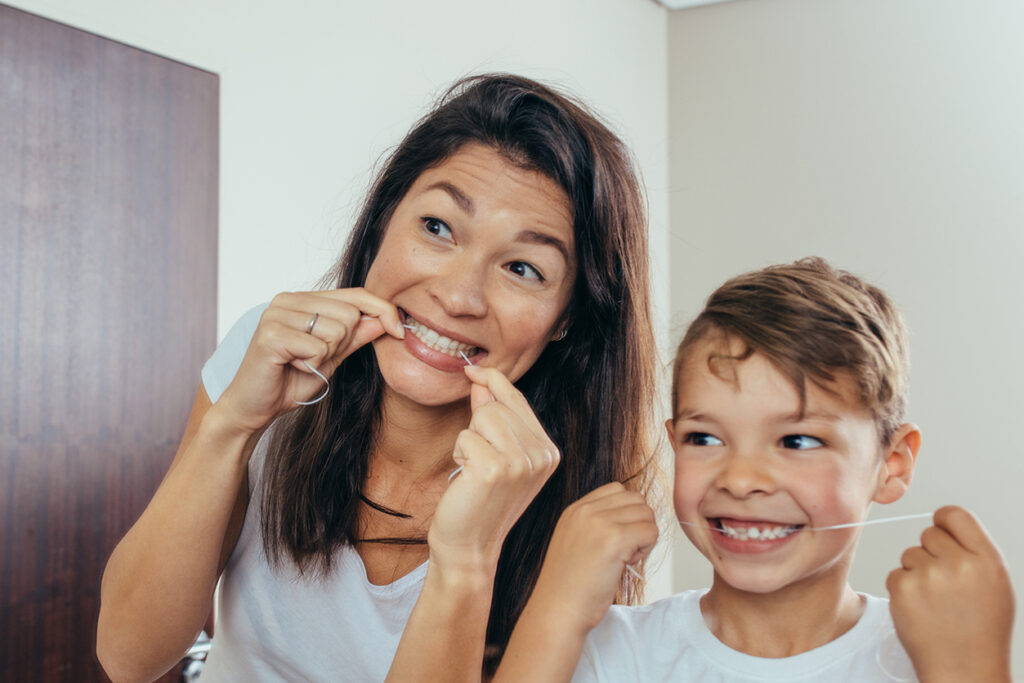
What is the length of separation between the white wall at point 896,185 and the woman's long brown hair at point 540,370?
1962 millimetres

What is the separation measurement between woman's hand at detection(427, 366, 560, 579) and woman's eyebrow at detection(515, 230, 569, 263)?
0.25 m

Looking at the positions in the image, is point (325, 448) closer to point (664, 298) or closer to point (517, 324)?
point (517, 324)

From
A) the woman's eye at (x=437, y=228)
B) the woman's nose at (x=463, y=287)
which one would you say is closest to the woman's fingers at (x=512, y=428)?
the woman's nose at (x=463, y=287)

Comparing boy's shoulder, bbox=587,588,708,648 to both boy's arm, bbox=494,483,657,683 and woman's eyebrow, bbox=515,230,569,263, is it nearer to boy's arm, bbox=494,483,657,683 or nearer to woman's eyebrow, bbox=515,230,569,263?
boy's arm, bbox=494,483,657,683

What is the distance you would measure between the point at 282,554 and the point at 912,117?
331 centimetres

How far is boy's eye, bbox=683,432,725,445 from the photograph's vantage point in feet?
3.42

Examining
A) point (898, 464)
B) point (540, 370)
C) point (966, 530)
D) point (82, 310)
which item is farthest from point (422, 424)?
point (82, 310)

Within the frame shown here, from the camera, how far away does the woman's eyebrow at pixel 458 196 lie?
49.9 inches

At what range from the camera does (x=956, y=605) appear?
0.85 meters

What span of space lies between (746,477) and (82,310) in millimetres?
1623

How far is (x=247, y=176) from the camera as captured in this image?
8.28ft

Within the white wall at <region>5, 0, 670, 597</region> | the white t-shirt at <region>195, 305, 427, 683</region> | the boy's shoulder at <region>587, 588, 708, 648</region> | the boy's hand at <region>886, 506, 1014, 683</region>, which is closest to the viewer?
the boy's hand at <region>886, 506, 1014, 683</region>

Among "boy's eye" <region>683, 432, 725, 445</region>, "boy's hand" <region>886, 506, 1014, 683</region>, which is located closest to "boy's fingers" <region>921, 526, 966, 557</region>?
"boy's hand" <region>886, 506, 1014, 683</region>

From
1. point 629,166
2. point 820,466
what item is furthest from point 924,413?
point 820,466
